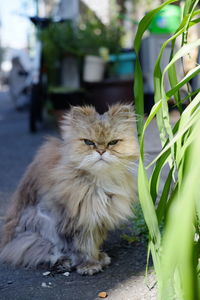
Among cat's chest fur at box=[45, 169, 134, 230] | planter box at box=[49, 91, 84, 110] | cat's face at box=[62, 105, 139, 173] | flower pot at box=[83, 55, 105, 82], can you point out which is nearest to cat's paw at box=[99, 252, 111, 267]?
cat's chest fur at box=[45, 169, 134, 230]

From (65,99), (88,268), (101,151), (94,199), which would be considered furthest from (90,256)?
(65,99)

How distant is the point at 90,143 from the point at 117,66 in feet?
15.5

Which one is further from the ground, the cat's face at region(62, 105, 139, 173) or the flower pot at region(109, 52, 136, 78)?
the cat's face at region(62, 105, 139, 173)

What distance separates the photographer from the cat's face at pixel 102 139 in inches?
79.0

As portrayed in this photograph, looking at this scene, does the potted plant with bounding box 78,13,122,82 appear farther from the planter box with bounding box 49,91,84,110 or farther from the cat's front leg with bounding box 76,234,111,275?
the cat's front leg with bounding box 76,234,111,275

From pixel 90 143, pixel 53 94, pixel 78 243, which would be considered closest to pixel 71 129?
pixel 90 143

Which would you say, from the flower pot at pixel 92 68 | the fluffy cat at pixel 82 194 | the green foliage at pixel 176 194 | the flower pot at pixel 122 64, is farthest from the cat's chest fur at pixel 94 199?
the flower pot at pixel 122 64

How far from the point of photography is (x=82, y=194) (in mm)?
2047

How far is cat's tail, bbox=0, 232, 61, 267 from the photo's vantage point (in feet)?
6.96

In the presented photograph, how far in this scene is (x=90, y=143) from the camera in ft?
6.72

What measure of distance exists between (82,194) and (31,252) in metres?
0.40

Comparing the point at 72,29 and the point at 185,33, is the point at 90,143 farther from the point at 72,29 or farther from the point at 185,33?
the point at 72,29

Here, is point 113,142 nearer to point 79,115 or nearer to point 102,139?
point 102,139

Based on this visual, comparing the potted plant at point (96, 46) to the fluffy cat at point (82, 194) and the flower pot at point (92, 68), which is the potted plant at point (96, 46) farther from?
the fluffy cat at point (82, 194)
